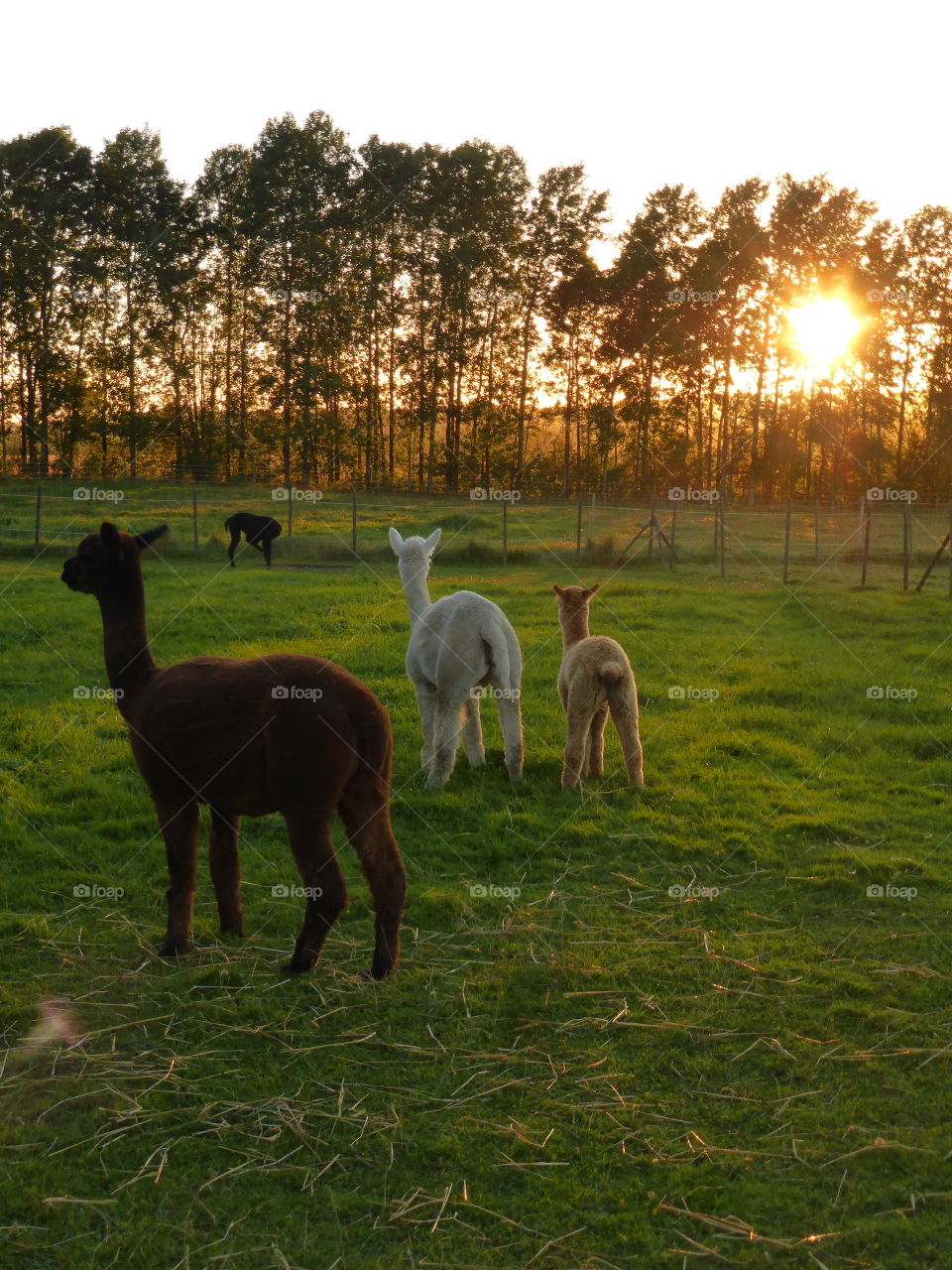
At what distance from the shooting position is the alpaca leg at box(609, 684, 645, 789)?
9.76 m

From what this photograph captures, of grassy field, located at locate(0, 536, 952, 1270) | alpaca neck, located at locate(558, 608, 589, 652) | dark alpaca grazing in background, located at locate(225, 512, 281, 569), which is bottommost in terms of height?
grassy field, located at locate(0, 536, 952, 1270)

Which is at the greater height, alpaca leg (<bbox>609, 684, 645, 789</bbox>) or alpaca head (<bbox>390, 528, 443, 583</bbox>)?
alpaca head (<bbox>390, 528, 443, 583</bbox>)

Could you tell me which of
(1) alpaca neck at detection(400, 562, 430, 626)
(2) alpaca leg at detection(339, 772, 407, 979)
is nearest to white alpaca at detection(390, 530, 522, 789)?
(1) alpaca neck at detection(400, 562, 430, 626)

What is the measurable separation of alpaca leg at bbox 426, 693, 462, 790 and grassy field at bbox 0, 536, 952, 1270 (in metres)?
0.22

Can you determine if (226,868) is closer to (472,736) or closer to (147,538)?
(147,538)

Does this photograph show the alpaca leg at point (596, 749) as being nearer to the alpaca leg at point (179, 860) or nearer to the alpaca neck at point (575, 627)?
the alpaca neck at point (575, 627)

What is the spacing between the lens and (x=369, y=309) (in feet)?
140

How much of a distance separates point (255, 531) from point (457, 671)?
15028mm

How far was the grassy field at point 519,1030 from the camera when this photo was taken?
13.6 feet

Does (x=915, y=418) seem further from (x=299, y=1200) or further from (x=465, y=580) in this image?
(x=299, y=1200)

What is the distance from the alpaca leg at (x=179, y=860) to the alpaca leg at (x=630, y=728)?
173 inches

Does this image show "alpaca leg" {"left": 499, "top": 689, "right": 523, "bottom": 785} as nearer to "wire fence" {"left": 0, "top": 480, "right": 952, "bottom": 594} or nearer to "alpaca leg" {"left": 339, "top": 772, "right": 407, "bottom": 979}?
"alpaca leg" {"left": 339, "top": 772, "right": 407, "bottom": 979}

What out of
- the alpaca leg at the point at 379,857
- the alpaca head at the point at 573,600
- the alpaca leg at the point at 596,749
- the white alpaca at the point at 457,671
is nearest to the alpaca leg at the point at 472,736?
the white alpaca at the point at 457,671

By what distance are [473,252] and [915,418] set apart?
25.9 m
